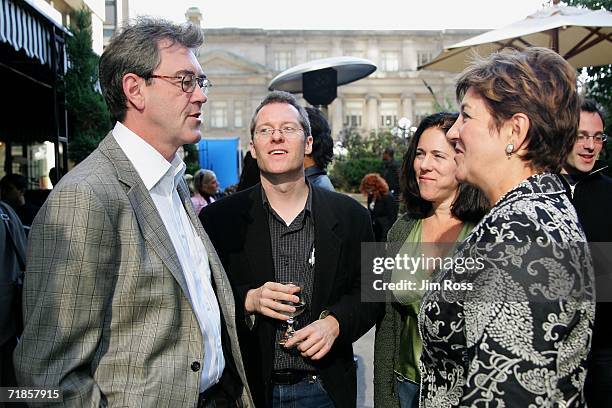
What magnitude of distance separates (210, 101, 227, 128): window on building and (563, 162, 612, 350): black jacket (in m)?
61.5

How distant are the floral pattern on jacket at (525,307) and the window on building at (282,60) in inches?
2503

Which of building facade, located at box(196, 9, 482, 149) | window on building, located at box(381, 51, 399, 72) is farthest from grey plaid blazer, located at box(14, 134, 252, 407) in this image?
window on building, located at box(381, 51, 399, 72)

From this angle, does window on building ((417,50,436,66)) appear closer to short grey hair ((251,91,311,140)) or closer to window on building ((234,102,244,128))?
window on building ((234,102,244,128))

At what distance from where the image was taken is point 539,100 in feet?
6.17

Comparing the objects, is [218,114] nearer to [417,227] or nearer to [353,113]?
[353,113]

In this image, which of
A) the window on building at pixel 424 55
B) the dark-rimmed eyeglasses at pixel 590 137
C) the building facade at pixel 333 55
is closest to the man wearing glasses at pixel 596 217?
the dark-rimmed eyeglasses at pixel 590 137

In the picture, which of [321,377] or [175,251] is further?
[321,377]

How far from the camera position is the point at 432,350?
77.5 inches

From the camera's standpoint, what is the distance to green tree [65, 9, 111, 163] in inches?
333

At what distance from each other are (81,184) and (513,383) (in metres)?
1.42

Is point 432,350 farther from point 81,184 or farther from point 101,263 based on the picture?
point 81,184

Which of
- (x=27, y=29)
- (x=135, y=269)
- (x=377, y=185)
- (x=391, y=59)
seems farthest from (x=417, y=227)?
(x=391, y=59)

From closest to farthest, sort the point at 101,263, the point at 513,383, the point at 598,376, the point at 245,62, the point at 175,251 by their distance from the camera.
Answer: the point at 513,383 < the point at 101,263 < the point at 175,251 < the point at 598,376 < the point at 245,62

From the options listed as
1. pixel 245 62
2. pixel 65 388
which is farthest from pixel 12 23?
pixel 245 62
